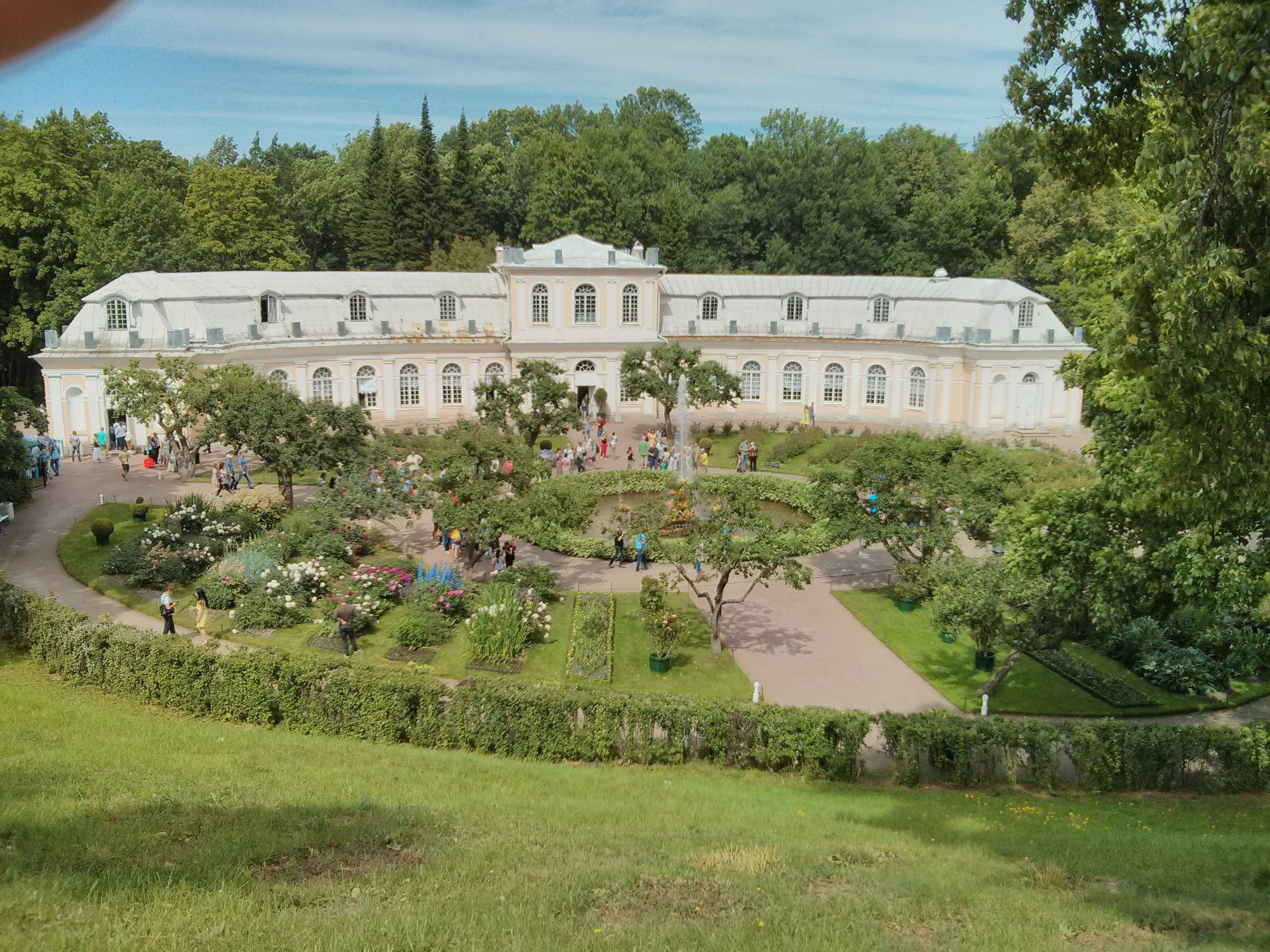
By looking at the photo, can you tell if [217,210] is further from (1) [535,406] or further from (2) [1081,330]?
(2) [1081,330]

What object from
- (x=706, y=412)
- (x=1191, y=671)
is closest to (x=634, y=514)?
(x=1191, y=671)

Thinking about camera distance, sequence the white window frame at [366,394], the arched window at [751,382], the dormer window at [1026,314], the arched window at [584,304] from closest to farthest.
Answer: the dormer window at [1026,314], the white window frame at [366,394], the arched window at [584,304], the arched window at [751,382]

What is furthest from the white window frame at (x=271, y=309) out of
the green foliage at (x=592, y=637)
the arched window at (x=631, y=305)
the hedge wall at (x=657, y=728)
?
the hedge wall at (x=657, y=728)

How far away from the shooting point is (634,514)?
23.6 metres

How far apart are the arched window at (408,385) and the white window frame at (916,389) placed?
21661 millimetres

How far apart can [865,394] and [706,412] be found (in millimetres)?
7205

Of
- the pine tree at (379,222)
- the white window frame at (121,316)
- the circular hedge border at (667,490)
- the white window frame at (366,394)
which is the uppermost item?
the pine tree at (379,222)

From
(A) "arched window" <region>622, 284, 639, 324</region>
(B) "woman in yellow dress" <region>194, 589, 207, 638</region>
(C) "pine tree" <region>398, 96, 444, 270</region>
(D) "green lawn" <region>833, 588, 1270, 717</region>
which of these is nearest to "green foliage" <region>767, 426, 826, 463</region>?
Result: (A) "arched window" <region>622, 284, 639, 324</region>

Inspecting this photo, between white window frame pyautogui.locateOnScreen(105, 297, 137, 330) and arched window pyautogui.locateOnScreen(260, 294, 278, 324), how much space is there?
543 centimetres

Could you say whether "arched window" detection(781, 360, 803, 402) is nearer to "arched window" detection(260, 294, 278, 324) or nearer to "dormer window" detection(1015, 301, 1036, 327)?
"dormer window" detection(1015, 301, 1036, 327)

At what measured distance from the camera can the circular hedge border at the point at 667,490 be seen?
2202cm

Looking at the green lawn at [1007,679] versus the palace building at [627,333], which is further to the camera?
the palace building at [627,333]

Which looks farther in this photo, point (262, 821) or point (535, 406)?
point (535, 406)

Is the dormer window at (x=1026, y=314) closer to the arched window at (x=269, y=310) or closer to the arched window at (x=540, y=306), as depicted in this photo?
the arched window at (x=540, y=306)
